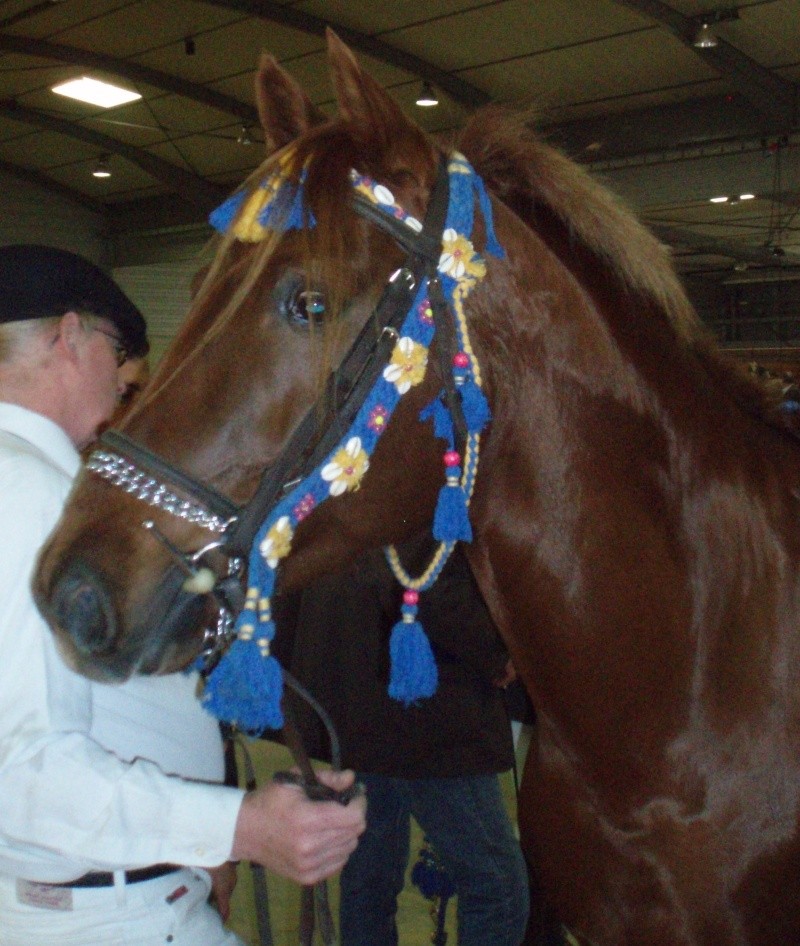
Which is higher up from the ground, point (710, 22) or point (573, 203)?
point (710, 22)

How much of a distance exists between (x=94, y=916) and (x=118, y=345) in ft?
3.46

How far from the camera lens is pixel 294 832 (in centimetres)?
134

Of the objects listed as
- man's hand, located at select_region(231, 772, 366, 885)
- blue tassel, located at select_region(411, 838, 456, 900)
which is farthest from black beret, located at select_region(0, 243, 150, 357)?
blue tassel, located at select_region(411, 838, 456, 900)

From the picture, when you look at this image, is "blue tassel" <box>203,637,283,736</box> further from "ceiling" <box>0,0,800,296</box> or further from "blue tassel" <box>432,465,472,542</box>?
"ceiling" <box>0,0,800,296</box>

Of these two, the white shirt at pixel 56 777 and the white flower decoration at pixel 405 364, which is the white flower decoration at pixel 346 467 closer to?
the white flower decoration at pixel 405 364

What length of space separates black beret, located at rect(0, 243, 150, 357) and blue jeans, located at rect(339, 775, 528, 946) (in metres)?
1.60

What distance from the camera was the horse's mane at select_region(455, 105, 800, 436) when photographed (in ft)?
5.26

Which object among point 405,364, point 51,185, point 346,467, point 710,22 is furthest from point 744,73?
point 51,185

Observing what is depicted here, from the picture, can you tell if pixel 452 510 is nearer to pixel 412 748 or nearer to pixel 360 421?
pixel 360 421

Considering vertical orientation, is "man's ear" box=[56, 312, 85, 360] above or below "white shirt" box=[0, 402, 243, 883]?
above

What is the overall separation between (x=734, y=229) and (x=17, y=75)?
36.0 ft

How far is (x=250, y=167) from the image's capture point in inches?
539

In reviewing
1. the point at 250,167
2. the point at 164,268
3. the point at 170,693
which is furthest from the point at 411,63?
the point at 170,693

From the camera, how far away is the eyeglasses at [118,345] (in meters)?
1.84
